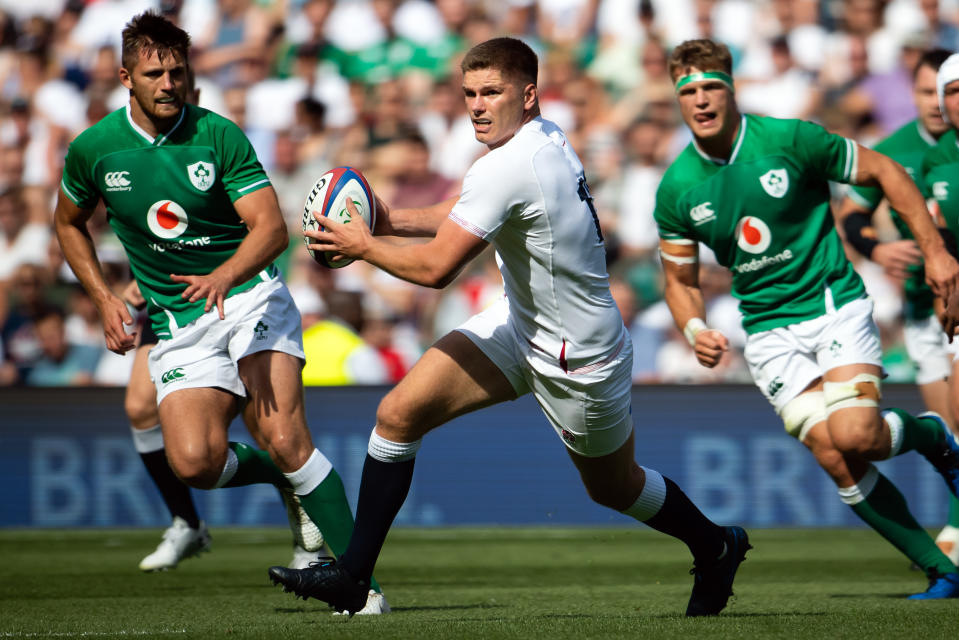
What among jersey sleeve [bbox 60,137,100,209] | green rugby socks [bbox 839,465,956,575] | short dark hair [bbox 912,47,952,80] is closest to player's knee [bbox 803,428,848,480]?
green rugby socks [bbox 839,465,956,575]

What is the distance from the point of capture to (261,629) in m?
4.95

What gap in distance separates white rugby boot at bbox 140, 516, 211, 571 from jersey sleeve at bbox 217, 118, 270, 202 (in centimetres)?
247

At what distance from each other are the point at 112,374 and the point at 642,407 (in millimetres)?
4750

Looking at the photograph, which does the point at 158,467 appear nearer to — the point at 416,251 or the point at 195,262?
the point at 195,262

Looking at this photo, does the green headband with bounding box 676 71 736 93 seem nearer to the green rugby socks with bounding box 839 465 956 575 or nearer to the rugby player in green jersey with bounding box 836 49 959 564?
the rugby player in green jersey with bounding box 836 49 959 564

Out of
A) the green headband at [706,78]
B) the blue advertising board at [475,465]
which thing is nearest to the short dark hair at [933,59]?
Answer: the green headband at [706,78]

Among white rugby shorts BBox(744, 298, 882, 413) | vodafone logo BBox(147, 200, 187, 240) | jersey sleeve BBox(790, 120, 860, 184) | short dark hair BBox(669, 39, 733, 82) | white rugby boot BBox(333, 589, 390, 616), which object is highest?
short dark hair BBox(669, 39, 733, 82)

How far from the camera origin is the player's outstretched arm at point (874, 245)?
6.91m

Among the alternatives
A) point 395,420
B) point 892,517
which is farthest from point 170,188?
point 892,517

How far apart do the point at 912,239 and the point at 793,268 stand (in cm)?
154

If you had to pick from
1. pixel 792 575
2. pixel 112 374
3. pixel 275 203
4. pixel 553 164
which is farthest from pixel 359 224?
pixel 112 374

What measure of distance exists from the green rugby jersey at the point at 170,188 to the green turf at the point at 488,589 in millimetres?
1510

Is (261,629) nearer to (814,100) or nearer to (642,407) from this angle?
(642,407)

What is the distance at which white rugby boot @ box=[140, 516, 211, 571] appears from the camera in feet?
25.2
